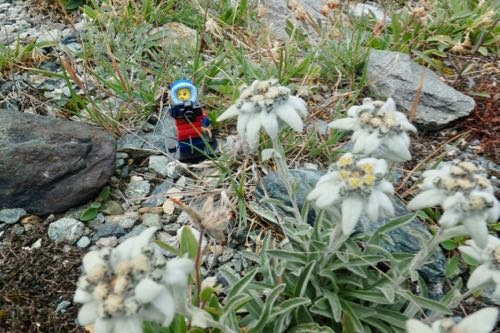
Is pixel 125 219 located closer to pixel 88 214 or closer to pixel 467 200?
pixel 88 214

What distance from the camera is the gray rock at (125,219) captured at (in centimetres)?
288

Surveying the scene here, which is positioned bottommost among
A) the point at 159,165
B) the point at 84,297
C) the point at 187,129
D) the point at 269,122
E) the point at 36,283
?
the point at 36,283

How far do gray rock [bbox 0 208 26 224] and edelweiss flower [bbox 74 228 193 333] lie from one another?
1.60 metres

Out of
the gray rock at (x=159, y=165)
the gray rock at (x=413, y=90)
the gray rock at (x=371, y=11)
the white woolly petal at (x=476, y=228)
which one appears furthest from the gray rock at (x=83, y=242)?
the gray rock at (x=371, y=11)

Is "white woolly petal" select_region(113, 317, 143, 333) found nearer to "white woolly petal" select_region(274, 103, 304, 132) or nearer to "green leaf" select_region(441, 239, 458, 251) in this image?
"white woolly petal" select_region(274, 103, 304, 132)

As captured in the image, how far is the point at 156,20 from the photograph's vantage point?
4238mm

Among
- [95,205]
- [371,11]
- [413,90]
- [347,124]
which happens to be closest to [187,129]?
[95,205]

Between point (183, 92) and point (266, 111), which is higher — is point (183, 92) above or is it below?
below

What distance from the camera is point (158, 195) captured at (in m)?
2.93

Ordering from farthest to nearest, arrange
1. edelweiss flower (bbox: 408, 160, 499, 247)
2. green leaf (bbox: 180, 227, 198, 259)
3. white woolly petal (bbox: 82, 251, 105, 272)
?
green leaf (bbox: 180, 227, 198, 259) → edelweiss flower (bbox: 408, 160, 499, 247) → white woolly petal (bbox: 82, 251, 105, 272)

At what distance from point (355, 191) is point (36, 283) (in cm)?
175

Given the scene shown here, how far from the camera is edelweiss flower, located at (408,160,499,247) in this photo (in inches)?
Result: 64.6

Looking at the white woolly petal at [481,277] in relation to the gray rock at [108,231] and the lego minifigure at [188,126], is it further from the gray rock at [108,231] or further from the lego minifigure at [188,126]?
the gray rock at [108,231]

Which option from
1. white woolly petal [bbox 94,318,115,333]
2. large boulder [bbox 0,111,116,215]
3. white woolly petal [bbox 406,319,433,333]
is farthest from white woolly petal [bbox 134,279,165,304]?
large boulder [bbox 0,111,116,215]
